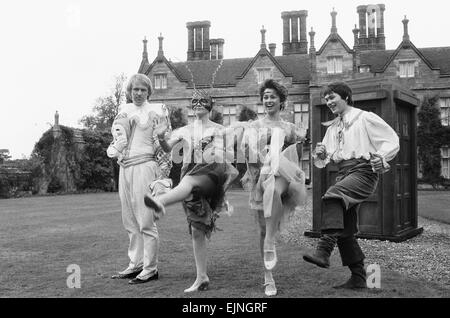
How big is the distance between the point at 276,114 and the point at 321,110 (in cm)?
336

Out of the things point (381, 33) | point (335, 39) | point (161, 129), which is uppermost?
point (381, 33)

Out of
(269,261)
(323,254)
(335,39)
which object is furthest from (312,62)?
(323,254)

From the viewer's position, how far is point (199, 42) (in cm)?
3962

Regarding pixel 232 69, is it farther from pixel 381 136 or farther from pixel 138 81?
pixel 381 136

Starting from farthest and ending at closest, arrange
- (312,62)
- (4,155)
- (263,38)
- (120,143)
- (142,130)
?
(263,38) < (312,62) < (4,155) < (142,130) < (120,143)

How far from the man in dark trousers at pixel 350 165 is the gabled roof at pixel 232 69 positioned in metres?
29.9

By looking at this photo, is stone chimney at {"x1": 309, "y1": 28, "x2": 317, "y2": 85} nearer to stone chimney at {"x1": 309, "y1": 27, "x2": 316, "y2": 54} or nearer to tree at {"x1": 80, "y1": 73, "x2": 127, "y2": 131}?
stone chimney at {"x1": 309, "y1": 27, "x2": 316, "y2": 54}

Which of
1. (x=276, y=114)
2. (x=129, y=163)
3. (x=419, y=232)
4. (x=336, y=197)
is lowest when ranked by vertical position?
(x=419, y=232)

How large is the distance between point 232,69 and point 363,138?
3265cm

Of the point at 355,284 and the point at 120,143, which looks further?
the point at 120,143

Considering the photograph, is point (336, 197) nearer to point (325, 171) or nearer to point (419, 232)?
point (325, 171)

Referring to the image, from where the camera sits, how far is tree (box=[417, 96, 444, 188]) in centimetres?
3048

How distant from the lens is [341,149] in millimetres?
4574
